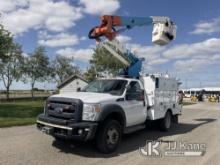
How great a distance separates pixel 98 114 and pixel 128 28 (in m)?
6.27

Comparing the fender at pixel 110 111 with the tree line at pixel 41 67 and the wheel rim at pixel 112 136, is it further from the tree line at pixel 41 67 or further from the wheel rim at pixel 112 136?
the tree line at pixel 41 67

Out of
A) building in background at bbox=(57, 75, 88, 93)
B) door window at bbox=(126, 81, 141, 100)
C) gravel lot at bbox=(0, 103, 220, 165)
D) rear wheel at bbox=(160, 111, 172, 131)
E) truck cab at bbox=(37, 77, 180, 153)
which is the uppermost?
building in background at bbox=(57, 75, 88, 93)

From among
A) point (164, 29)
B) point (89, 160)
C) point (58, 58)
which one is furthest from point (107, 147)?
point (58, 58)

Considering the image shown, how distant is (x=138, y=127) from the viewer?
409 inches

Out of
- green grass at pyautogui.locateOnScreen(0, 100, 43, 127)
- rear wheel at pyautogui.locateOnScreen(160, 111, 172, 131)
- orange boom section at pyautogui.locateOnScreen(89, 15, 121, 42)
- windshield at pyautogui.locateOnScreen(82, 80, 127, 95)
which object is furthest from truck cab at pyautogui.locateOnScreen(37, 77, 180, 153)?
green grass at pyautogui.locateOnScreen(0, 100, 43, 127)

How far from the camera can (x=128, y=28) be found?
13641 mm

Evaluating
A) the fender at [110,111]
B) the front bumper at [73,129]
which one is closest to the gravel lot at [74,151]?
the front bumper at [73,129]

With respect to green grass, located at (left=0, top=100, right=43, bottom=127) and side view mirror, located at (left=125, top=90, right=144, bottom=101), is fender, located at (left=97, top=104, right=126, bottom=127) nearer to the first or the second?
side view mirror, located at (left=125, top=90, right=144, bottom=101)

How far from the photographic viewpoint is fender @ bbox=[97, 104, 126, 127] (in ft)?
27.5

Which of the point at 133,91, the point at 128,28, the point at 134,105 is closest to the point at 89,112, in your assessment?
the point at 134,105

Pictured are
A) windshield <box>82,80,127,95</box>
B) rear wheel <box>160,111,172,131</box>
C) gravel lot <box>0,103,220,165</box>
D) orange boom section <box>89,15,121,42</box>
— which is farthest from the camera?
rear wheel <box>160,111,172,131</box>

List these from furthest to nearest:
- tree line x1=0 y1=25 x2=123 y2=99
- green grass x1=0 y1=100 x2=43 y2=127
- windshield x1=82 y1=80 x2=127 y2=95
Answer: tree line x1=0 y1=25 x2=123 y2=99, green grass x1=0 y1=100 x2=43 y2=127, windshield x1=82 y1=80 x2=127 y2=95

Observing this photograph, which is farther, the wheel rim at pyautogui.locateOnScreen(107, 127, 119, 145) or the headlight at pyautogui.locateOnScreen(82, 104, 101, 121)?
the wheel rim at pyautogui.locateOnScreen(107, 127, 119, 145)

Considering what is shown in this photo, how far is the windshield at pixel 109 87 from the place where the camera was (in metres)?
9.89
